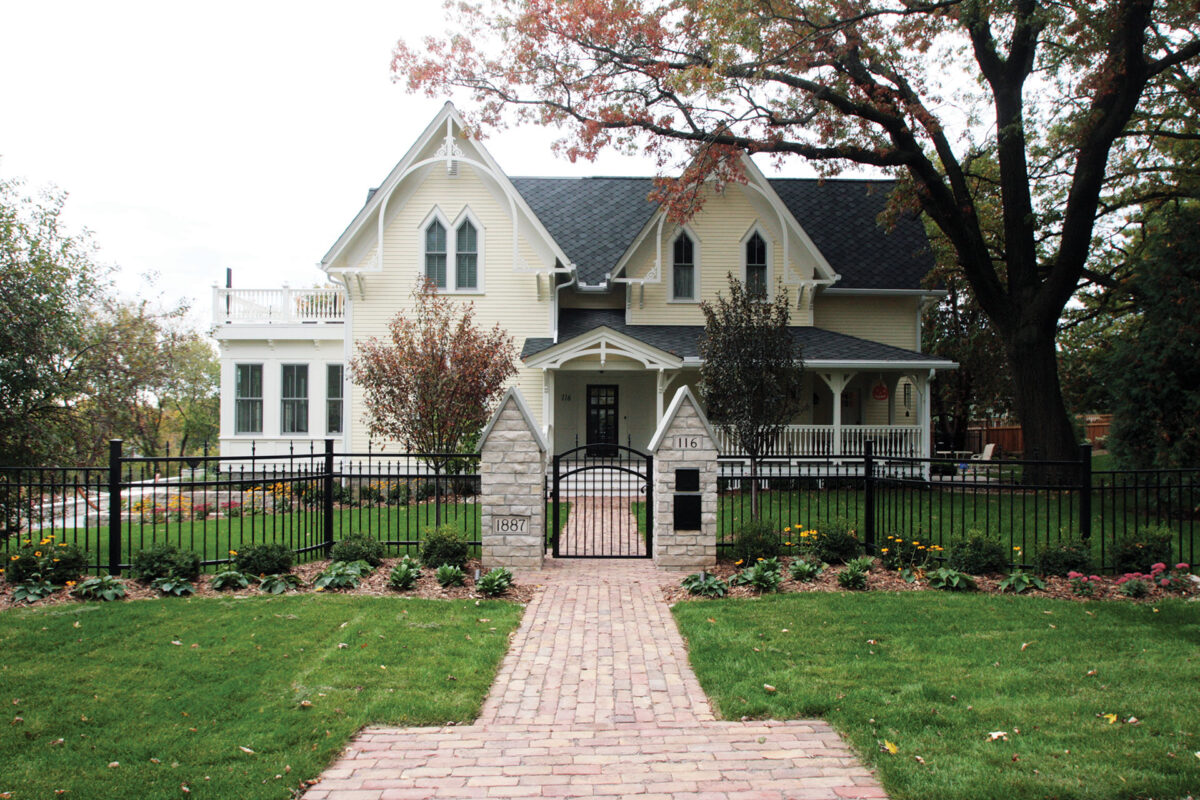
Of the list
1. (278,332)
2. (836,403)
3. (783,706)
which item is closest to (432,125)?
(278,332)

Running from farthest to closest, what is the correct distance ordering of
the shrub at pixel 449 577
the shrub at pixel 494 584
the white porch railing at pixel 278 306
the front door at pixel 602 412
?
the front door at pixel 602 412
the white porch railing at pixel 278 306
the shrub at pixel 449 577
the shrub at pixel 494 584

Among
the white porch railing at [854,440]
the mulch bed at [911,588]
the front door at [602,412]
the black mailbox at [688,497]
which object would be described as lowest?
the mulch bed at [911,588]

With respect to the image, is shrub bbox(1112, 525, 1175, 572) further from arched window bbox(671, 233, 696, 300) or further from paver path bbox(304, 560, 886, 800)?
arched window bbox(671, 233, 696, 300)

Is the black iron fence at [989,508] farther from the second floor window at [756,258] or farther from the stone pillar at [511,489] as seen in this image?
the second floor window at [756,258]

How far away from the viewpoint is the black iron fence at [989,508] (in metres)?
9.01

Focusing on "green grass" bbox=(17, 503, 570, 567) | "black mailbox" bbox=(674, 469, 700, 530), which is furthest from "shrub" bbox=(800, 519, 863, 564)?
"green grass" bbox=(17, 503, 570, 567)

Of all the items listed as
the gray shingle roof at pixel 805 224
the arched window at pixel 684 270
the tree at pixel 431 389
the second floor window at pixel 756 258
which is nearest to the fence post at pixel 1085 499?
the tree at pixel 431 389

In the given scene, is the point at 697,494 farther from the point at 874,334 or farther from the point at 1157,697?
the point at 874,334

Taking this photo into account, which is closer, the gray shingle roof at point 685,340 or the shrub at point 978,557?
the shrub at point 978,557

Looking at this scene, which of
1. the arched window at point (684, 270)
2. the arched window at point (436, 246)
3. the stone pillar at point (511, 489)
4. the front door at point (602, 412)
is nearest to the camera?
the stone pillar at point (511, 489)

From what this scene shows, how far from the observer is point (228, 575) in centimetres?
848

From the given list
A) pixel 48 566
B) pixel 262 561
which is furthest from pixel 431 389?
pixel 48 566

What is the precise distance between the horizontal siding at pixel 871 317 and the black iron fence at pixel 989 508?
511 cm

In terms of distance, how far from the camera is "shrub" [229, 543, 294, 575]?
8.84 meters
